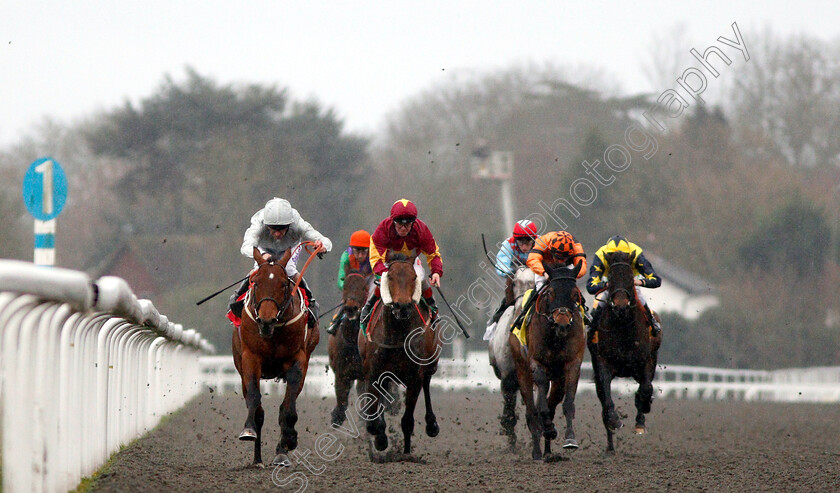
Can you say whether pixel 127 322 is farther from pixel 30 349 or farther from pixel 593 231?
pixel 593 231

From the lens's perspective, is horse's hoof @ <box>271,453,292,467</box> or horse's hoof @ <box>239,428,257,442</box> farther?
horse's hoof @ <box>271,453,292,467</box>

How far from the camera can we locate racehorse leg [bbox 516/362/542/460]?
8.87m

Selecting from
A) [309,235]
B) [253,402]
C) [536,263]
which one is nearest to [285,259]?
[309,235]

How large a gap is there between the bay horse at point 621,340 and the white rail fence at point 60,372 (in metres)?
4.01

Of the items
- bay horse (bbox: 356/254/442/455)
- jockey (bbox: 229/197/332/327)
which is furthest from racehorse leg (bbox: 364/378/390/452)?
jockey (bbox: 229/197/332/327)

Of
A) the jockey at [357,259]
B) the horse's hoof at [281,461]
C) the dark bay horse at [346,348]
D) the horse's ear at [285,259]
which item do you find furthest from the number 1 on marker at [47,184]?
the jockey at [357,259]

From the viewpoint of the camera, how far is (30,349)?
4.28 meters

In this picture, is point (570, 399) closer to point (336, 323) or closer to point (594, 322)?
point (594, 322)

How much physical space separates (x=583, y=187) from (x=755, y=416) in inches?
894

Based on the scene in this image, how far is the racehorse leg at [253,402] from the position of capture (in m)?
7.93

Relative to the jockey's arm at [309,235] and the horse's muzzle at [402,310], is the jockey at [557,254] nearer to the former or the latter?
the horse's muzzle at [402,310]

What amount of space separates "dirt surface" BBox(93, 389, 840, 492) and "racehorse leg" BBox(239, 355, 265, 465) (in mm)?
187

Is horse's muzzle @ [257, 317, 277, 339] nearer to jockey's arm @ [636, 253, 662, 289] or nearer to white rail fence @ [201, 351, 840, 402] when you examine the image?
jockey's arm @ [636, 253, 662, 289]

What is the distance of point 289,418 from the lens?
8.05 m
